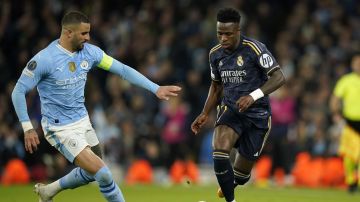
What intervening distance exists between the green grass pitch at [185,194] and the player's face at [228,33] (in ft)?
12.9

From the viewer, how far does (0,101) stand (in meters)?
19.9

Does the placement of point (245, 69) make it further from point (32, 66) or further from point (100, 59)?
point (32, 66)

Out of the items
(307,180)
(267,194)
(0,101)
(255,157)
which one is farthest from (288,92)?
(255,157)

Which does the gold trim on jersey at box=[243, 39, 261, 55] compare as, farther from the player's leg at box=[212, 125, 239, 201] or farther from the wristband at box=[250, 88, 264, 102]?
the player's leg at box=[212, 125, 239, 201]

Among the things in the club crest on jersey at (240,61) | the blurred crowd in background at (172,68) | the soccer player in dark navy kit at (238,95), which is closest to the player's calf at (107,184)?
the soccer player in dark navy kit at (238,95)

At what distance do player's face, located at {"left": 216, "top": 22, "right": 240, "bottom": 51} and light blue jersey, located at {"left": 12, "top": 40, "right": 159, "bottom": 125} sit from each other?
1103 mm

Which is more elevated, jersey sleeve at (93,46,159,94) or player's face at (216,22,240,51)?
player's face at (216,22,240,51)

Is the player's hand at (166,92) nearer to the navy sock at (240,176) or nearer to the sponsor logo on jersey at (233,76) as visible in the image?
the sponsor logo on jersey at (233,76)

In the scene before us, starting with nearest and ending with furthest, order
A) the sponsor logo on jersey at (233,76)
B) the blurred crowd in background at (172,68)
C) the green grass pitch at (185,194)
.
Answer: the sponsor logo on jersey at (233,76)
the green grass pitch at (185,194)
the blurred crowd in background at (172,68)

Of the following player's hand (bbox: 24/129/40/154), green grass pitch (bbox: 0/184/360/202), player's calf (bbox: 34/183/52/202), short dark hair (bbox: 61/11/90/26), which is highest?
short dark hair (bbox: 61/11/90/26)

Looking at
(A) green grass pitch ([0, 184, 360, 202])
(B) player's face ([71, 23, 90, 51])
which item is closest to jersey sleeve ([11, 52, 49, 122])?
(B) player's face ([71, 23, 90, 51])

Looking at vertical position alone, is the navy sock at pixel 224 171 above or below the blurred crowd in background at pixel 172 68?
above

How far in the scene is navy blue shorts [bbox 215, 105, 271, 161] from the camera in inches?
436

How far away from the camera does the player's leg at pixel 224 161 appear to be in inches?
421
